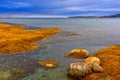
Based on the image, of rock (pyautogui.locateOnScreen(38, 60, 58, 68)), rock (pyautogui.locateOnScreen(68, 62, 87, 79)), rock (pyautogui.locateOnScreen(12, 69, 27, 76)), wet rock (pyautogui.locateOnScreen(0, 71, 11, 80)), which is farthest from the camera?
rock (pyautogui.locateOnScreen(38, 60, 58, 68))

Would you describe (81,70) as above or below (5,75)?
above

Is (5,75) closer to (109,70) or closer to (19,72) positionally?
(19,72)

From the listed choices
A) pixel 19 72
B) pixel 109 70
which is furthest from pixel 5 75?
pixel 109 70

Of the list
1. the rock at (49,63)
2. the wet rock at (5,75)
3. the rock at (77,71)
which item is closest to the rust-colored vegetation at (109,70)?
the rock at (77,71)

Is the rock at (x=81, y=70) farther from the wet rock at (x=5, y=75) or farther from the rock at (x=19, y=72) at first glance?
the wet rock at (x=5, y=75)

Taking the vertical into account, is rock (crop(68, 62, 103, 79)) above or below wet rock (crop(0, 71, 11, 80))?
above

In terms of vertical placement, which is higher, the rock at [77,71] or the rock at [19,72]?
the rock at [77,71]

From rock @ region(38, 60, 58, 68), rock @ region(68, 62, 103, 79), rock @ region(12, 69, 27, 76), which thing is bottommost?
rock @ region(12, 69, 27, 76)

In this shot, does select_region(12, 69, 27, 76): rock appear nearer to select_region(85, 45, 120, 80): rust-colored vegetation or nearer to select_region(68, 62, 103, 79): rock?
select_region(68, 62, 103, 79): rock

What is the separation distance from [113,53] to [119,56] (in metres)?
2.05

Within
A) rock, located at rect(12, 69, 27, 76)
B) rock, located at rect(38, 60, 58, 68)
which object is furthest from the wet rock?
rock, located at rect(38, 60, 58, 68)

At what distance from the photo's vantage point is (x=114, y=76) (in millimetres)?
19000

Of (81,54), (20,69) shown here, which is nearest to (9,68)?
(20,69)

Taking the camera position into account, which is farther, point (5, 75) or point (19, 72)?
point (19, 72)
